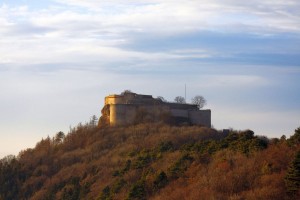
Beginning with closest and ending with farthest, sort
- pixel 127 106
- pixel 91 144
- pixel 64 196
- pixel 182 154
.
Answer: pixel 182 154 → pixel 64 196 → pixel 91 144 → pixel 127 106

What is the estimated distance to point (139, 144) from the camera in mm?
61344

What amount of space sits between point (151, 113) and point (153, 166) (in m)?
21.6

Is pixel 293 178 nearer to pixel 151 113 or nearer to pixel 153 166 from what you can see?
pixel 153 166

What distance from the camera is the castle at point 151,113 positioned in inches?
2810

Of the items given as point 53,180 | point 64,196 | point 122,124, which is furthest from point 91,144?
point 64,196

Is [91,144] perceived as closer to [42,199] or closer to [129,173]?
[42,199]

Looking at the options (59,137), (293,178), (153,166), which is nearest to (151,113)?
(59,137)

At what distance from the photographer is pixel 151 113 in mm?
71625

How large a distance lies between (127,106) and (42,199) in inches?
750

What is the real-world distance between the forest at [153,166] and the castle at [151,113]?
1.81 metres

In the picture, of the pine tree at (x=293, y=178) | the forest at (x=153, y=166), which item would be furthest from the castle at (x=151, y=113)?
the pine tree at (x=293, y=178)

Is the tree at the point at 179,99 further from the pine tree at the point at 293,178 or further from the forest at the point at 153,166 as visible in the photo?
the pine tree at the point at 293,178

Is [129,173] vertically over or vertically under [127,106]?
under

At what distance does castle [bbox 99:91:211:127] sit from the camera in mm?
71375
